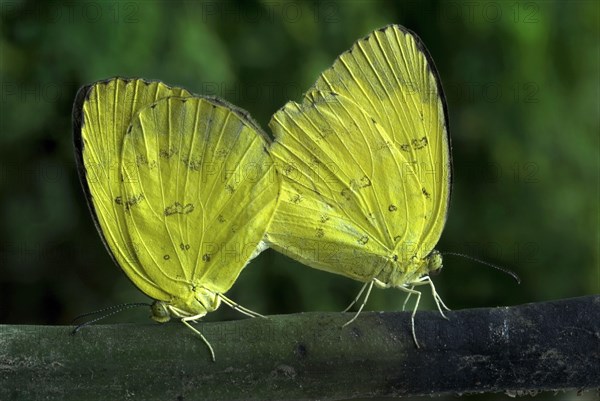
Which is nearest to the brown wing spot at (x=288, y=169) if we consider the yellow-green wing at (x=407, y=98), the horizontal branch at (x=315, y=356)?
the yellow-green wing at (x=407, y=98)

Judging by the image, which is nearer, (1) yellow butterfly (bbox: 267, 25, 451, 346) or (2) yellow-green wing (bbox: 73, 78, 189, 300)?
(2) yellow-green wing (bbox: 73, 78, 189, 300)

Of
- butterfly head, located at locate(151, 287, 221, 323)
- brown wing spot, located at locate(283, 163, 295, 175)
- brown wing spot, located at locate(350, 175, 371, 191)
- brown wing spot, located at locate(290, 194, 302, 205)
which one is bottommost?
butterfly head, located at locate(151, 287, 221, 323)

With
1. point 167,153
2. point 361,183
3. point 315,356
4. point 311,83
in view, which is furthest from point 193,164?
point 311,83

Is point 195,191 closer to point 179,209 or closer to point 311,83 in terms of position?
point 179,209

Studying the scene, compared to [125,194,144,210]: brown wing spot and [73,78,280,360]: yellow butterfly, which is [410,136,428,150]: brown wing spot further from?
[125,194,144,210]: brown wing spot

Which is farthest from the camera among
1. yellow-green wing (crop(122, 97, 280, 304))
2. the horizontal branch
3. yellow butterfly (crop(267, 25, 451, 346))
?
yellow butterfly (crop(267, 25, 451, 346))

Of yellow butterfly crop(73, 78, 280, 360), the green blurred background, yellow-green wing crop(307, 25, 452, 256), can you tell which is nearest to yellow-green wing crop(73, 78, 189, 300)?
yellow butterfly crop(73, 78, 280, 360)

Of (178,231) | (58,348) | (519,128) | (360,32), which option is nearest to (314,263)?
(178,231)

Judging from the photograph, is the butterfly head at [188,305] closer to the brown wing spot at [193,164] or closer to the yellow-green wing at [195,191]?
the yellow-green wing at [195,191]
